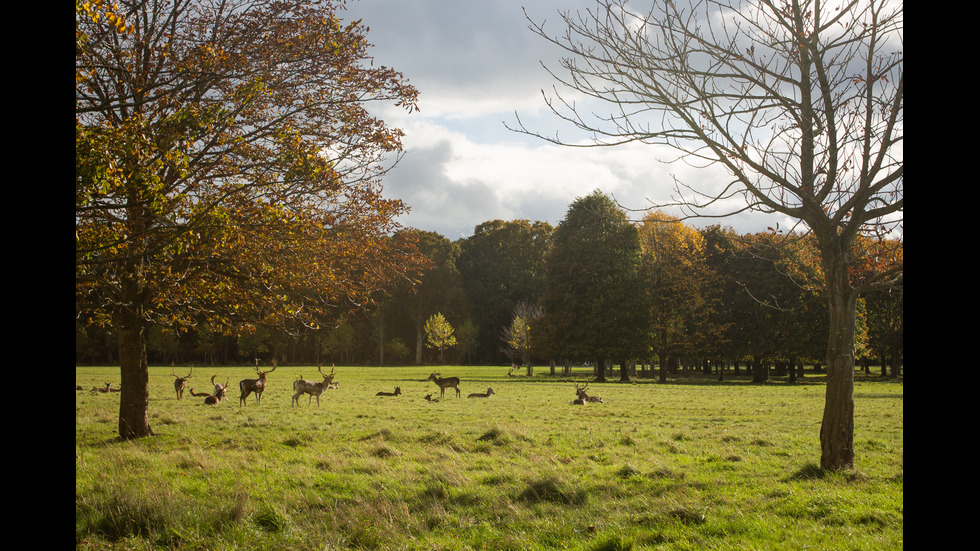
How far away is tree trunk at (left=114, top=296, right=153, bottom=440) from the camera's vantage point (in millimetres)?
12062

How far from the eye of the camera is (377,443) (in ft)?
37.7

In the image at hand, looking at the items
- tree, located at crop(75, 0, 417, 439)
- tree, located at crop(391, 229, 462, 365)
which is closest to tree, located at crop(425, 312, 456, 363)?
tree, located at crop(391, 229, 462, 365)

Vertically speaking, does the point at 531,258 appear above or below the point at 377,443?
above

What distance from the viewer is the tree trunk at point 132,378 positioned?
12.1m

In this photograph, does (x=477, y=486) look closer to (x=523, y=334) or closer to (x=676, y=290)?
(x=676, y=290)

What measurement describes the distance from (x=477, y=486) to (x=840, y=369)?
17.2 feet

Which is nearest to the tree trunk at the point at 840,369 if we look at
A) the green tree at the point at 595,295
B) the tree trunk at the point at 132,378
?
the tree trunk at the point at 132,378

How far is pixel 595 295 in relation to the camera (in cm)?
4106

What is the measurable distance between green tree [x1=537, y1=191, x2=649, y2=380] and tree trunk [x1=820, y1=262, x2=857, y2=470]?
31070 millimetres
